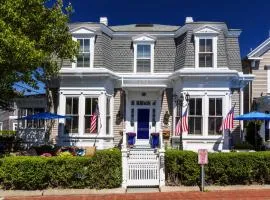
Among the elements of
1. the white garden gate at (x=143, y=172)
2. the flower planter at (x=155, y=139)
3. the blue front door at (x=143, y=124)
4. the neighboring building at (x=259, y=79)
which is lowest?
the white garden gate at (x=143, y=172)

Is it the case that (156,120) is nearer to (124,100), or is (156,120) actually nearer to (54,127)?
(124,100)

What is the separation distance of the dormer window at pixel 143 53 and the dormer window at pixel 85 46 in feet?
9.00

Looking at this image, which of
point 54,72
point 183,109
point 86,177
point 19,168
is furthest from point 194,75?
point 19,168

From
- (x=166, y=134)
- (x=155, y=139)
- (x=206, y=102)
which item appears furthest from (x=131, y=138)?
(x=206, y=102)

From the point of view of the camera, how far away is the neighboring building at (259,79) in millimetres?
25258

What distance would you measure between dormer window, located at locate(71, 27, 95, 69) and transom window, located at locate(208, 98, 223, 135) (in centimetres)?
687

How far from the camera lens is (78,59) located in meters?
22.7

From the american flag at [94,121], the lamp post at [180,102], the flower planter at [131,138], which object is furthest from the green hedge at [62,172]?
the flower planter at [131,138]

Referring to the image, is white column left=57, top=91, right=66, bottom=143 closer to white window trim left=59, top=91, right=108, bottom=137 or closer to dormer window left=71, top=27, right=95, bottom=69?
white window trim left=59, top=91, right=108, bottom=137

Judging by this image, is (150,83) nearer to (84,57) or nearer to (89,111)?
(89,111)

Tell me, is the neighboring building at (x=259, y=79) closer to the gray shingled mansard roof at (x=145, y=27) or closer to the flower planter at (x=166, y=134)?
the gray shingled mansard roof at (x=145, y=27)

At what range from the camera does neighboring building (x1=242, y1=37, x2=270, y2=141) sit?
2526cm

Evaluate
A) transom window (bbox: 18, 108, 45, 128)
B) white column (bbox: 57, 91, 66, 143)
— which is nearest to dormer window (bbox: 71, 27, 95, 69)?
white column (bbox: 57, 91, 66, 143)

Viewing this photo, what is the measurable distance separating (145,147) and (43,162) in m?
9.81
